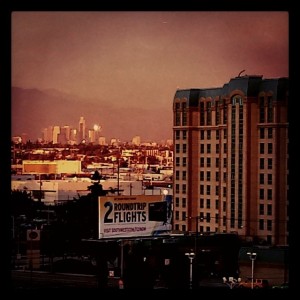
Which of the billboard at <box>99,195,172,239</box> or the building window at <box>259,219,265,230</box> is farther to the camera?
the billboard at <box>99,195,172,239</box>

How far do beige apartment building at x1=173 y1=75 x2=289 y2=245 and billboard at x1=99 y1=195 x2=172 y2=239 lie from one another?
0.37ft

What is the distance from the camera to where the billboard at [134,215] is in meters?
A: 6.44

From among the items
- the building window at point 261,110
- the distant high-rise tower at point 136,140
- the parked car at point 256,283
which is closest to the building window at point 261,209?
the parked car at point 256,283

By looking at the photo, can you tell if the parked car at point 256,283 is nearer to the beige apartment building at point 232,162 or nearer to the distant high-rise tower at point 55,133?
the beige apartment building at point 232,162

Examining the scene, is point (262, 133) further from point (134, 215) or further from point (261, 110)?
point (134, 215)

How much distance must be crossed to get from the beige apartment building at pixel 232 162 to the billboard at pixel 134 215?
11cm

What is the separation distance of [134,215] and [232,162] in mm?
909

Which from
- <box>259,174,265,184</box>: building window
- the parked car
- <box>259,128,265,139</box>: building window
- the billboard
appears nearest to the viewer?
the parked car

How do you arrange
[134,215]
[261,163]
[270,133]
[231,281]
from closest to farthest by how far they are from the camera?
[270,133]
[231,281]
[261,163]
[134,215]

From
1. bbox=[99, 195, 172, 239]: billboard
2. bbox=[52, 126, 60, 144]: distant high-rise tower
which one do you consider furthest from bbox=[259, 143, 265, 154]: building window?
bbox=[52, 126, 60, 144]: distant high-rise tower

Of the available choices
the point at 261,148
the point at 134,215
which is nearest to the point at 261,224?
the point at 261,148

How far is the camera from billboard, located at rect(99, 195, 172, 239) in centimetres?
644

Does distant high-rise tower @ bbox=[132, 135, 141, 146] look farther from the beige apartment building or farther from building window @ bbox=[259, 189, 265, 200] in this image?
building window @ bbox=[259, 189, 265, 200]

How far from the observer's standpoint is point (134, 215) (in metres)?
6.48
